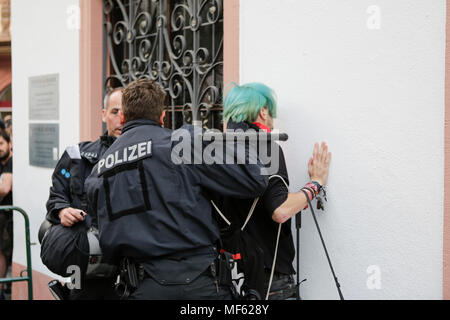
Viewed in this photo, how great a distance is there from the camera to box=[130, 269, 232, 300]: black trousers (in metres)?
2.67

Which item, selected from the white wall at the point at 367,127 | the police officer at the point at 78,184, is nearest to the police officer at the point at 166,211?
the white wall at the point at 367,127

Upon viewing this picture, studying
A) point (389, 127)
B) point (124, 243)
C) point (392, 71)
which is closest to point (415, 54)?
point (392, 71)

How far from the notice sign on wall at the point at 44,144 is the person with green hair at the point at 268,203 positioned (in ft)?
11.6

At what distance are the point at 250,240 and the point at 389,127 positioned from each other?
37.8 inches

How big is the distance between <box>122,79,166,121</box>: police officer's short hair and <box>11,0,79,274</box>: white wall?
305cm

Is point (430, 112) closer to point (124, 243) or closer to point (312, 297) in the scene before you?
point (312, 297)

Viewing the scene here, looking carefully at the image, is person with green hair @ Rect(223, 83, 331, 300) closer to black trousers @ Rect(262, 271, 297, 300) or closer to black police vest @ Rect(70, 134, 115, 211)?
black trousers @ Rect(262, 271, 297, 300)

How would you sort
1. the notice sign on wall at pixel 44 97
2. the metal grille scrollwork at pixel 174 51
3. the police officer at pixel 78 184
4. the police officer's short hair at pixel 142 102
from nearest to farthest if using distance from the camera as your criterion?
1. the police officer's short hair at pixel 142 102
2. the police officer at pixel 78 184
3. the metal grille scrollwork at pixel 174 51
4. the notice sign on wall at pixel 44 97

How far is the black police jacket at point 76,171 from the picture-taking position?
3.76 metres

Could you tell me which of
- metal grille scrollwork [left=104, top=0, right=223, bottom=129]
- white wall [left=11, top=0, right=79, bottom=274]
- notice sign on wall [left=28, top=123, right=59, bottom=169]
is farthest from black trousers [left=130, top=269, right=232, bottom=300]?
notice sign on wall [left=28, top=123, right=59, bottom=169]

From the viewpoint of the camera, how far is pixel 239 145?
285cm

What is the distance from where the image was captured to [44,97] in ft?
20.9

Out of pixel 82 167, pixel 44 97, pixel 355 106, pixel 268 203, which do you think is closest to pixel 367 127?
pixel 355 106

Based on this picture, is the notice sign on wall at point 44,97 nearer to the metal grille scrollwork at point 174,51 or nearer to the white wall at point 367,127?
the metal grille scrollwork at point 174,51
